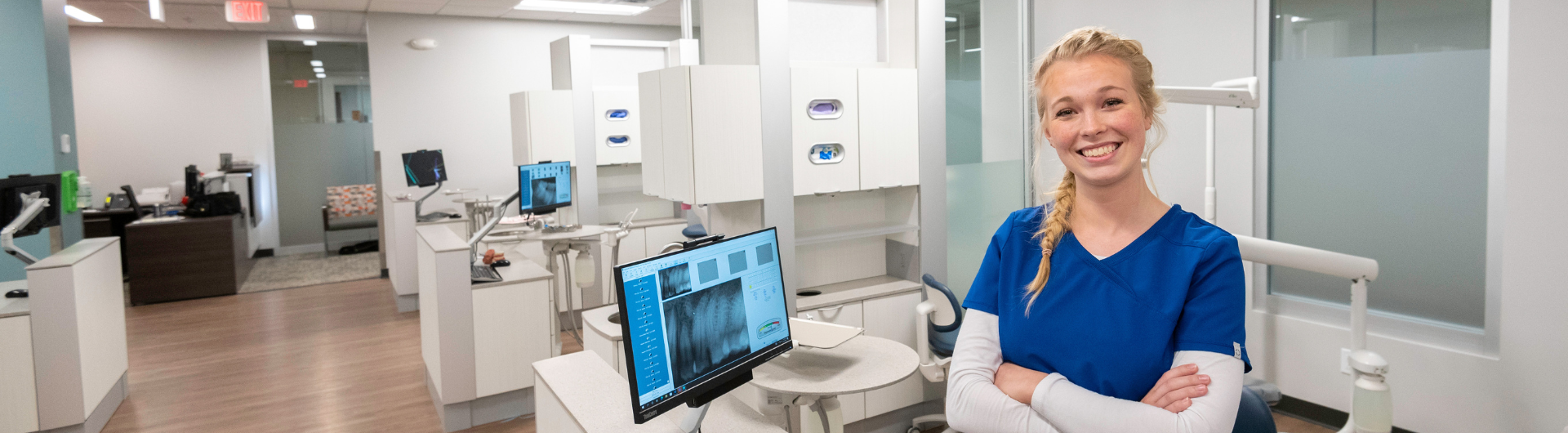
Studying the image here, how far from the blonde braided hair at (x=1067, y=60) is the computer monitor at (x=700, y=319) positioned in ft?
2.20

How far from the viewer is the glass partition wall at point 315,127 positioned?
9.75 metres

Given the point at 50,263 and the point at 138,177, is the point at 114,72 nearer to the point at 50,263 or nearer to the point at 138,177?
the point at 138,177

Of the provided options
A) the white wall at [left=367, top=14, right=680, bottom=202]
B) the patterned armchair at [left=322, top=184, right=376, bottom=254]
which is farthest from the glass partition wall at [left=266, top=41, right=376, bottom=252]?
the white wall at [left=367, top=14, right=680, bottom=202]

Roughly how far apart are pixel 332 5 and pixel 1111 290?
8.30 m

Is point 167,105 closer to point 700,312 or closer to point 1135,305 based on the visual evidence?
point 700,312

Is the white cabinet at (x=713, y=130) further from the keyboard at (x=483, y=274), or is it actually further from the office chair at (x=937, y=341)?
the keyboard at (x=483, y=274)

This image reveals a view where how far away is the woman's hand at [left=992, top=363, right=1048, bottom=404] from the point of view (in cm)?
117

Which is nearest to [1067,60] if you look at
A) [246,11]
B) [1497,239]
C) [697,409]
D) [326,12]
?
[697,409]

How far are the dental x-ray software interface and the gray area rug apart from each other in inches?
296

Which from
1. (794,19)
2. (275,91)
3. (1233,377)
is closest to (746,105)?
(794,19)

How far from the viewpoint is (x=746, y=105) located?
3188mm

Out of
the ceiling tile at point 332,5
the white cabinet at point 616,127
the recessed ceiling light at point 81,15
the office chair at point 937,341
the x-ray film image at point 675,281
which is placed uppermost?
the recessed ceiling light at point 81,15

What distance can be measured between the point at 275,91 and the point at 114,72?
150 cm

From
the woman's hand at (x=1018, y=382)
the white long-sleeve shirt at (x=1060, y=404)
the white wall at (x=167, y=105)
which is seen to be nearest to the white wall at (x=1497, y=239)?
the white long-sleeve shirt at (x=1060, y=404)
